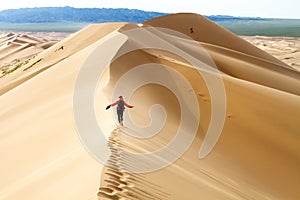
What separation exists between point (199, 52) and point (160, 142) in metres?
14.6

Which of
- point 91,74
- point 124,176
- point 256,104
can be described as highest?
point 91,74

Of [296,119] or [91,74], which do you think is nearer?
[296,119]

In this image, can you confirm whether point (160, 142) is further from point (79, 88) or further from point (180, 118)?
point (79, 88)

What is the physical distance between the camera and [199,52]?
20.3m

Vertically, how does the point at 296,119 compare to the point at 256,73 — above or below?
below

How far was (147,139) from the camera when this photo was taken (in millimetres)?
6168

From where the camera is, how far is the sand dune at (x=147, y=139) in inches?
180

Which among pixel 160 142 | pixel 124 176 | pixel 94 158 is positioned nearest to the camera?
pixel 124 176

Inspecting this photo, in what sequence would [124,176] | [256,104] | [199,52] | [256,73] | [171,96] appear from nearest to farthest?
[124,176] → [171,96] → [256,104] → [256,73] → [199,52]

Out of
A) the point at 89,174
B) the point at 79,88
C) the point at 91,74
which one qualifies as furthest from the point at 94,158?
the point at 91,74

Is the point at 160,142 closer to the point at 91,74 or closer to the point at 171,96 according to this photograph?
the point at 171,96

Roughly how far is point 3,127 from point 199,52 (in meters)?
13.3

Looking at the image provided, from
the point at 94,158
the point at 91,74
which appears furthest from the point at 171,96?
the point at 94,158

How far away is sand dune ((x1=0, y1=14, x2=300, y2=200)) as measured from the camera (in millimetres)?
4582
